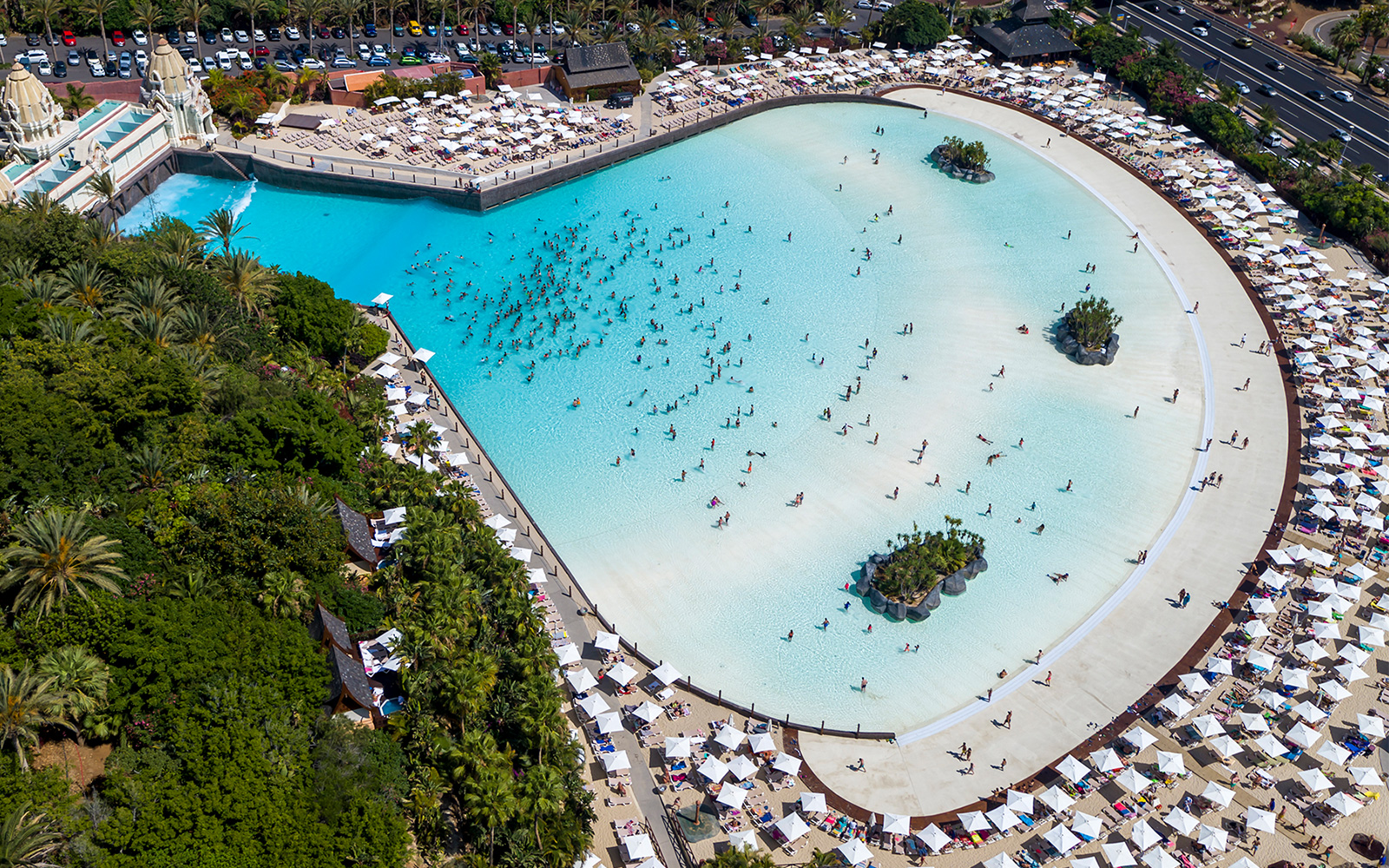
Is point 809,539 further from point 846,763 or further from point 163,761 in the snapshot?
point 163,761

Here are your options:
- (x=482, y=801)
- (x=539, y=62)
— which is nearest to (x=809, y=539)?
(x=482, y=801)

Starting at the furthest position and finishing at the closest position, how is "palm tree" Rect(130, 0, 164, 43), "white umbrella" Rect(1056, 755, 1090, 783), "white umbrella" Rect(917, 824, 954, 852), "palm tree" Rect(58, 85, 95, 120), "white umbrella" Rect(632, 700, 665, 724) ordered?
"palm tree" Rect(130, 0, 164, 43)
"palm tree" Rect(58, 85, 95, 120)
"white umbrella" Rect(632, 700, 665, 724)
"white umbrella" Rect(1056, 755, 1090, 783)
"white umbrella" Rect(917, 824, 954, 852)

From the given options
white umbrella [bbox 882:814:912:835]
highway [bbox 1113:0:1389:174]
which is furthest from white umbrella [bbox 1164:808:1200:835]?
highway [bbox 1113:0:1389:174]

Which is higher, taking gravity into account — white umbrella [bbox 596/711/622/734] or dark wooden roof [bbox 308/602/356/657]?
dark wooden roof [bbox 308/602/356/657]

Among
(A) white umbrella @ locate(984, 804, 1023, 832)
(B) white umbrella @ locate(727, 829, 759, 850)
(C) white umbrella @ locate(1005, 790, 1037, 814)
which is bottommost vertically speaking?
(B) white umbrella @ locate(727, 829, 759, 850)

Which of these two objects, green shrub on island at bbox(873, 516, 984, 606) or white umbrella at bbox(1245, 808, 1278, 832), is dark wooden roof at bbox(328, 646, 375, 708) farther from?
white umbrella at bbox(1245, 808, 1278, 832)

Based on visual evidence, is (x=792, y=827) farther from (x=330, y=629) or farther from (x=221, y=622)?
(x=221, y=622)

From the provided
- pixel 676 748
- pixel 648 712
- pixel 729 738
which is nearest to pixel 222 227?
pixel 648 712
